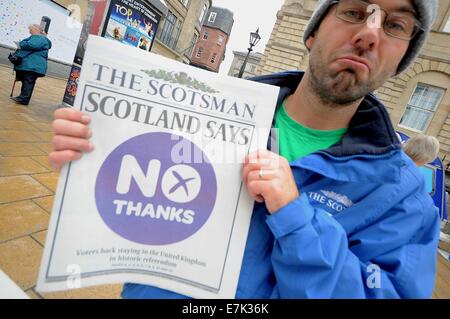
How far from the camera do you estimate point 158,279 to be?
728 millimetres

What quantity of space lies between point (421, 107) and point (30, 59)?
14.2 metres

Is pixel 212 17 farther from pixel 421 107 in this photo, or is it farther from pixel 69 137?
pixel 69 137

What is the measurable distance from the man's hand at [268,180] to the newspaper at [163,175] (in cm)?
4

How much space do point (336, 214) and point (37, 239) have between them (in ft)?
6.78

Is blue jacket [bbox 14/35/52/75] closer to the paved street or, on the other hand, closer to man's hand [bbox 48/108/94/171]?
the paved street

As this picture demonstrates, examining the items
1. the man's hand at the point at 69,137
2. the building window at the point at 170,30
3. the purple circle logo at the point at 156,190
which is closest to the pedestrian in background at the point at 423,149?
the purple circle logo at the point at 156,190

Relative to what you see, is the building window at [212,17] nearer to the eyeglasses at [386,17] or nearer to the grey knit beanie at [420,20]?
the grey knit beanie at [420,20]

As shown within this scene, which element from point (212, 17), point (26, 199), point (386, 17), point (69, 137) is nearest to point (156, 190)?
point (69, 137)

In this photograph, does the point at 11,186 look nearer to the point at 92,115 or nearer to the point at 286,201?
the point at 92,115

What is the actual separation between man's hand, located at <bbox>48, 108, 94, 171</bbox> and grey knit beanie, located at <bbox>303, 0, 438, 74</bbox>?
35.3 inches

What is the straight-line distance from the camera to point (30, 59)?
16.9 ft

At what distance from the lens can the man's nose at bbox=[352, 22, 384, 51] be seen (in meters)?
0.86

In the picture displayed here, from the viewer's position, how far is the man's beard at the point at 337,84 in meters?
0.88

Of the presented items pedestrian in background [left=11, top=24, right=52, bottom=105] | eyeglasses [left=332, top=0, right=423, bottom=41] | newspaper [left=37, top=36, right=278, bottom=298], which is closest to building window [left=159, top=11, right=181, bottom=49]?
pedestrian in background [left=11, top=24, right=52, bottom=105]
